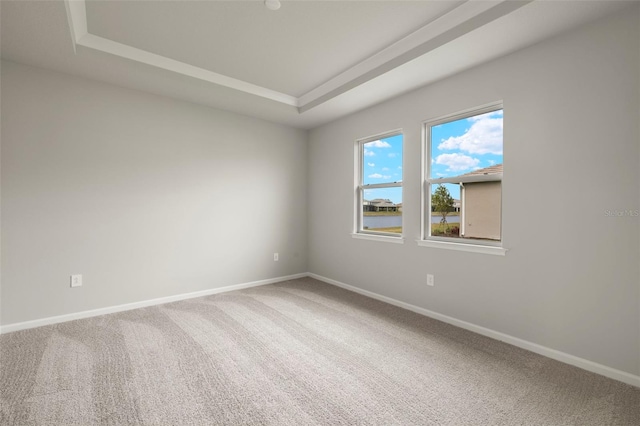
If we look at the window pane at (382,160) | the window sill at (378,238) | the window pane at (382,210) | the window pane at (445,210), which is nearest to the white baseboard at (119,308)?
the window sill at (378,238)

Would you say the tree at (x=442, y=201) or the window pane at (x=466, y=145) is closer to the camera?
the window pane at (x=466, y=145)

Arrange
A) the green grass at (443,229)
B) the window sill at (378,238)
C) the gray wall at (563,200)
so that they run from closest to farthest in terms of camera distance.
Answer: the gray wall at (563,200), the green grass at (443,229), the window sill at (378,238)

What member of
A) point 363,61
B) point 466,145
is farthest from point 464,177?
point 363,61

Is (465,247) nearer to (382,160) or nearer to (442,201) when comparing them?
(442,201)

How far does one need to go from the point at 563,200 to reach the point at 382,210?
1.97 m

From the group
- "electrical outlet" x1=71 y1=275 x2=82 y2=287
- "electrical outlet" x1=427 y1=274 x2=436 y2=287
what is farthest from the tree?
"electrical outlet" x1=71 y1=275 x2=82 y2=287

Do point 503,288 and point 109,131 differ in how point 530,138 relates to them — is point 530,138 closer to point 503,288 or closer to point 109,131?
point 503,288

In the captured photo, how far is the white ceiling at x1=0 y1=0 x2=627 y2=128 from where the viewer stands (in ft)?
6.98

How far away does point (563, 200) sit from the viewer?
225cm

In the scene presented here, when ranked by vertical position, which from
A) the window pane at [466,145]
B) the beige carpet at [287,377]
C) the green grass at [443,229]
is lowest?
the beige carpet at [287,377]

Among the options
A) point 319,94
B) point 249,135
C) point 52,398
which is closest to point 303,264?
point 249,135

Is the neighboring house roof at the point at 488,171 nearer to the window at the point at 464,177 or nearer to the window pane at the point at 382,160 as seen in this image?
the window at the point at 464,177

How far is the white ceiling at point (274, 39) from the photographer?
2.13 meters

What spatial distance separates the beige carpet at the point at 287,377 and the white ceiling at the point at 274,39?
2.47 meters
